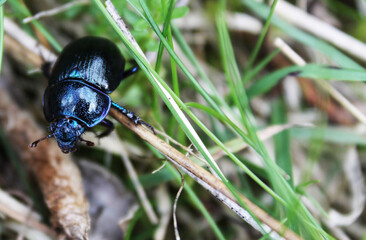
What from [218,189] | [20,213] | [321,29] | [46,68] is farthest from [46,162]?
[321,29]

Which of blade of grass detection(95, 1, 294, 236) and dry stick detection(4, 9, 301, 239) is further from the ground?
blade of grass detection(95, 1, 294, 236)

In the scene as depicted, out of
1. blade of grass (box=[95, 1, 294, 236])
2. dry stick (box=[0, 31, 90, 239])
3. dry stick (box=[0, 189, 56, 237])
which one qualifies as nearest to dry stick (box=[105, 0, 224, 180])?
blade of grass (box=[95, 1, 294, 236])

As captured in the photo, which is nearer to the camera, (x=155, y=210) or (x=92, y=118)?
(x=92, y=118)

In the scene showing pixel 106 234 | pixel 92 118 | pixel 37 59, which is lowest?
pixel 106 234

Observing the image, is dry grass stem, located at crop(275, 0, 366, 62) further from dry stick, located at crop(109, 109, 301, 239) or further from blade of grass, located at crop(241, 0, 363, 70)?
dry stick, located at crop(109, 109, 301, 239)

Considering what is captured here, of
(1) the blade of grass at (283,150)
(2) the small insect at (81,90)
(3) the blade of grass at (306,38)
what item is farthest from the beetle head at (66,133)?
(3) the blade of grass at (306,38)

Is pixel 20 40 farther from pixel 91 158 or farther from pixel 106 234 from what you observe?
pixel 106 234

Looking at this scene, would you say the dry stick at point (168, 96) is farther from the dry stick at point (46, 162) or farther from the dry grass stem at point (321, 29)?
the dry grass stem at point (321, 29)

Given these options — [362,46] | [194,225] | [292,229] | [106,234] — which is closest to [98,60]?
[106,234]
